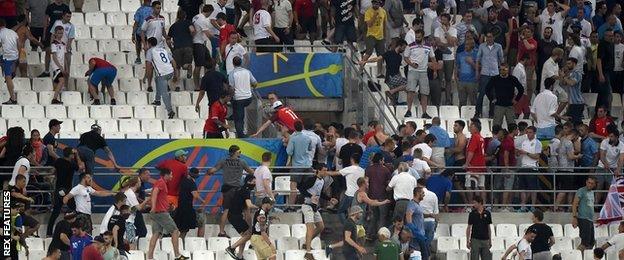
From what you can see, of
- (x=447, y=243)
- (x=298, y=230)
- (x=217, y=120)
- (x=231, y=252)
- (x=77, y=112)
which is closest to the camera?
(x=231, y=252)

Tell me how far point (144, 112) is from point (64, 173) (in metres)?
4.14

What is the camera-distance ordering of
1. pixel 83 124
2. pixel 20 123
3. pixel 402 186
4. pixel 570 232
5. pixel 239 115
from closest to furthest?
pixel 402 186 < pixel 570 232 < pixel 239 115 < pixel 20 123 < pixel 83 124

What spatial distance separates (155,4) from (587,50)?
24.0 ft

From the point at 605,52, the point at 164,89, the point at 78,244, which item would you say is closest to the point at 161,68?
the point at 164,89

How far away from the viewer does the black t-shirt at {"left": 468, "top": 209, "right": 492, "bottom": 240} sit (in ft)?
129

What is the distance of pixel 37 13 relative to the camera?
148 feet

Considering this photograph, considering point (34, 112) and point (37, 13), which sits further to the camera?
point (37, 13)

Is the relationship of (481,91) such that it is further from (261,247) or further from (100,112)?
(261,247)

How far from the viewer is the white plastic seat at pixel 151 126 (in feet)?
140

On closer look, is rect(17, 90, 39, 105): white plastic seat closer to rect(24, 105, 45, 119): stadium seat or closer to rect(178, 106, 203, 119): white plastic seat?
rect(24, 105, 45, 119): stadium seat

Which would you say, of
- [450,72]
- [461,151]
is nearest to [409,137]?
[461,151]

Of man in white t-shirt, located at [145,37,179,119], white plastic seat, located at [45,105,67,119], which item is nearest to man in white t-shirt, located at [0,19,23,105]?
white plastic seat, located at [45,105,67,119]

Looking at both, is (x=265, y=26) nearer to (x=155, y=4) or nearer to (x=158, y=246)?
Answer: (x=155, y=4)

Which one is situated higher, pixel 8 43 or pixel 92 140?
pixel 8 43
